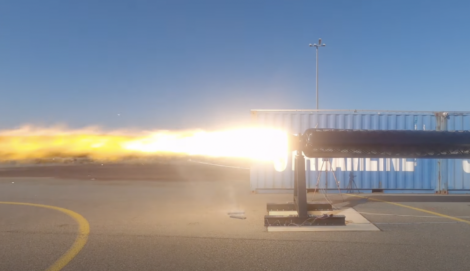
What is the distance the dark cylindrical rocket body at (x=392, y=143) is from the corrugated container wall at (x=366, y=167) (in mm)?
5925

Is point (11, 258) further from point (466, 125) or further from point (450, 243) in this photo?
point (466, 125)

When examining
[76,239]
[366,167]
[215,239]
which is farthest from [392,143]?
[76,239]

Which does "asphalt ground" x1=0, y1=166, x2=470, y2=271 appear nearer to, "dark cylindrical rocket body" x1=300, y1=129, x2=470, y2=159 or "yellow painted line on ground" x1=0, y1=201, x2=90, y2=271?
"yellow painted line on ground" x1=0, y1=201, x2=90, y2=271

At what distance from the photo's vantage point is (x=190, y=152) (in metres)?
18.2

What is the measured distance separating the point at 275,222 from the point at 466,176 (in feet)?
33.7

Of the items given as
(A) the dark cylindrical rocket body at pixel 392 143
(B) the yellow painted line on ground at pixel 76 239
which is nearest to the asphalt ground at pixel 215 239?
(B) the yellow painted line on ground at pixel 76 239

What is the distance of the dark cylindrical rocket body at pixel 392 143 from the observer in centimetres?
925

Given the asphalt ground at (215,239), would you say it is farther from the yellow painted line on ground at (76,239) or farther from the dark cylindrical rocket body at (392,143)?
the dark cylindrical rocket body at (392,143)

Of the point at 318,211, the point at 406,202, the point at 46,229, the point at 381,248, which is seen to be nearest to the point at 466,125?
the point at 406,202

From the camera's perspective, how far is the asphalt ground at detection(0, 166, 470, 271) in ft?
23.2

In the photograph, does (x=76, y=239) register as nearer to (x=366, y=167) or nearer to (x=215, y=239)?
(x=215, y=239)

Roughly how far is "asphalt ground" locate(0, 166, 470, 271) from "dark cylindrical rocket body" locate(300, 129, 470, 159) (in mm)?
1975

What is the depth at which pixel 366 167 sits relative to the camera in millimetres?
15867

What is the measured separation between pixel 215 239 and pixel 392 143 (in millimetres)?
4915
